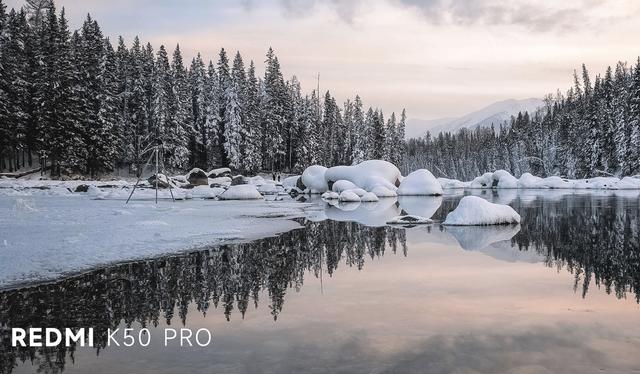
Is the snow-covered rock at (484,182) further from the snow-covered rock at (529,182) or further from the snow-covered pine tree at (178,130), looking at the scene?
the snow-covered pine tree at (178,130)

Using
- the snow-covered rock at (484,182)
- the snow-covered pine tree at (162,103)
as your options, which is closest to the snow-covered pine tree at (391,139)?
the snow-covered rock at (484,182)

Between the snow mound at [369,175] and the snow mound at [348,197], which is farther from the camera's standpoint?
the snow mound at [369,175]

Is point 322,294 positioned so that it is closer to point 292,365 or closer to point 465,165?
point 292,365

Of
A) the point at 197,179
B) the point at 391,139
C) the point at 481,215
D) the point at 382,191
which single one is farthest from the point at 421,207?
the point at 391,139

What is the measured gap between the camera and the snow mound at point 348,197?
3844 centimetres

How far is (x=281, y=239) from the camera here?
15164 millimetres

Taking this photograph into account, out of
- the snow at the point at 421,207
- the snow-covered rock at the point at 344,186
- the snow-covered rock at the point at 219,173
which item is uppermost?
the snow-covered rock at the point at 219,173

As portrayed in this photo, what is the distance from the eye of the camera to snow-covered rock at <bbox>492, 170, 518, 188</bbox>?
230 feet

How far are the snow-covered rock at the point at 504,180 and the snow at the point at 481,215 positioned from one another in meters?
54.2

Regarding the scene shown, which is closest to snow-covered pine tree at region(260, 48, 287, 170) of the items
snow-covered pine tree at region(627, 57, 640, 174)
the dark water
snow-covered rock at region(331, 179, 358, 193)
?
snow-covered rock at region(331, 179, 358, 193)

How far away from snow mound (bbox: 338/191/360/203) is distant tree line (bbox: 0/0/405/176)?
24.3 m

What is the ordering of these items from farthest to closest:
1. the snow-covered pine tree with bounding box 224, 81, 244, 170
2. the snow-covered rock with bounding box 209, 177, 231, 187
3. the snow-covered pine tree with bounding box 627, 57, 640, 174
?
the snow-covered pine tree with bounding box 224, 81, 244, 170, the snow-covered pine tree with bounding box 627, 57, 640, 174, the snow-covered rock with bounding box 209, 177, 231, 187

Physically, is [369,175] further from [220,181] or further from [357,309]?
[357,309]

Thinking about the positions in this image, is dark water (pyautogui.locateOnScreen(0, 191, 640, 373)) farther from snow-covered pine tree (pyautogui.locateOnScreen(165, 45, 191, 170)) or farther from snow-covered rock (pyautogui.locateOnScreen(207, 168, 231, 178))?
snow-covered pine tree (pyautogui.locateOnScreen(165, 45, 191, 170))
